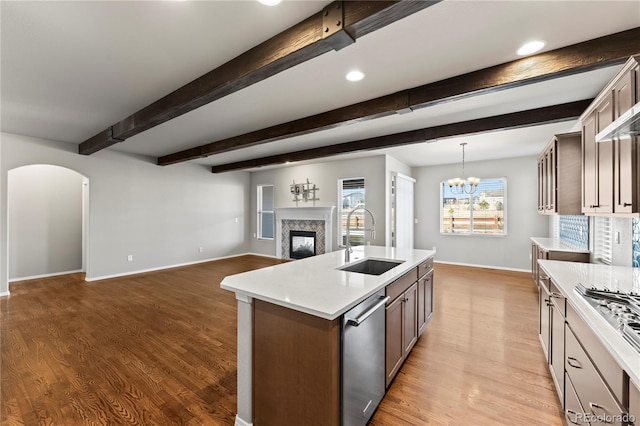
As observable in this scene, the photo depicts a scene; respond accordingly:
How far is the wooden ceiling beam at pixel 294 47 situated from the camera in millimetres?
1528

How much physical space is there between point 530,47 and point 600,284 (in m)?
1.87

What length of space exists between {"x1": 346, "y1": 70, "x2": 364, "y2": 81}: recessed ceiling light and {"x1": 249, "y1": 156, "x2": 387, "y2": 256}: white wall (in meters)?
3.56

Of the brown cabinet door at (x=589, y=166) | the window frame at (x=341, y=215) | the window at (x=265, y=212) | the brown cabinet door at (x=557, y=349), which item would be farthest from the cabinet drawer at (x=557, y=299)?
the window at (x=265, y=212)

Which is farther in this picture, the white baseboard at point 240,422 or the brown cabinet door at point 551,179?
the brown cabinet door at point 551,179

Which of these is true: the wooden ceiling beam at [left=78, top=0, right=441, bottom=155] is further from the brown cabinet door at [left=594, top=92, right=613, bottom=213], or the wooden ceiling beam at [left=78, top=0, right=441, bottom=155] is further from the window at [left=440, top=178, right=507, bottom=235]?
the window at [left=440, top=178, right=507, bottom=235]

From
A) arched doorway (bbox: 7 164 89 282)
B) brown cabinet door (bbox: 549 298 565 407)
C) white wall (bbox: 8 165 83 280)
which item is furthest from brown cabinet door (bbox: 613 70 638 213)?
white wall (bbox: 8 165 83 280)

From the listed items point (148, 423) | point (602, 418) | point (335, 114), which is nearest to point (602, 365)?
point (602, 418)

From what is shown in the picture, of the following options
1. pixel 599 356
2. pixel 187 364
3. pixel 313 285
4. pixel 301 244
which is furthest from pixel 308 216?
pixel 599 356

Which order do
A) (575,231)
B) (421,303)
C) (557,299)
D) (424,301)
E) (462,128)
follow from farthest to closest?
1. (575,231)
2. (462,128)
3. (424,301)
4. (421,303)
5. (557,299)

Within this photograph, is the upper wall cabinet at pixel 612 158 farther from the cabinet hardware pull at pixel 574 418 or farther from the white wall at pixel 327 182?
the white wall at pixel 327 182

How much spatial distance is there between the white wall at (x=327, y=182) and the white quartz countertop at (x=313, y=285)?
363 cm

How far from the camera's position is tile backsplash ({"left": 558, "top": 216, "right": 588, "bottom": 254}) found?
375 cm

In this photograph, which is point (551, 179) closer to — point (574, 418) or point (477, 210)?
point (574, 418)

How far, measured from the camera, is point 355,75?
2568 millimetres
